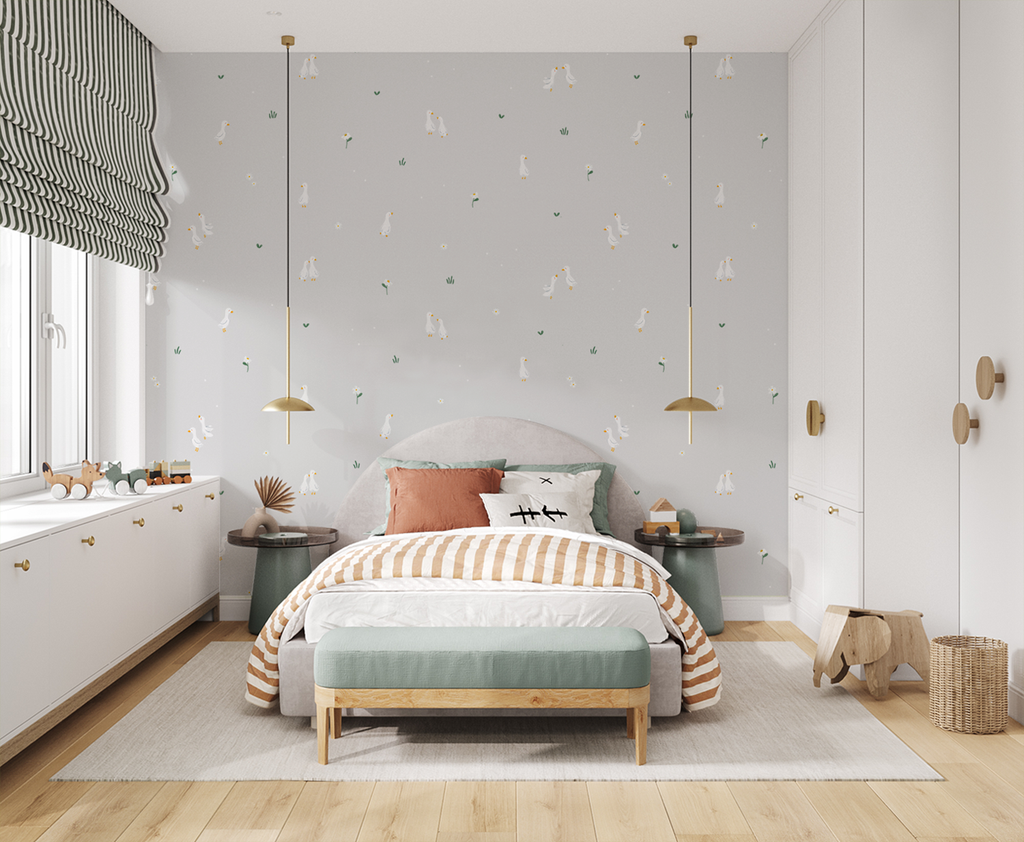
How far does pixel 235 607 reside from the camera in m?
4.48

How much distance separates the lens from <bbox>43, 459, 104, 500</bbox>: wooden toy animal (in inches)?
134

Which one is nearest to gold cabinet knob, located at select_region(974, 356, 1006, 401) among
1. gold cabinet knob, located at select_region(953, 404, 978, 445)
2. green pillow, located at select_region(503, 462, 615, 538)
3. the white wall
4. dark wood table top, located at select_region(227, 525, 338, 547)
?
the white wall

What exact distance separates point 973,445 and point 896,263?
77 cm

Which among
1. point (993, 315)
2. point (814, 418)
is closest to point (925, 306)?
point (993, 315)

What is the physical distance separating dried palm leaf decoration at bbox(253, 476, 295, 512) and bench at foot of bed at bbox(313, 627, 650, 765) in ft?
6.11

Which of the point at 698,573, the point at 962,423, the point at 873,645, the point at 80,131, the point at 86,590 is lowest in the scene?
the point at 873,645

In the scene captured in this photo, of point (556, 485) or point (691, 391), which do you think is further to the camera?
point (691, 391)

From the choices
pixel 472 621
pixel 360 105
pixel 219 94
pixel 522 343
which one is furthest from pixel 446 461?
pixel 219 94

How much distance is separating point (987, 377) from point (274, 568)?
309 centimetres

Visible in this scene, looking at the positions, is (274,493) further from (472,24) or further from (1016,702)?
(1016,702)

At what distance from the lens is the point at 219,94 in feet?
14.5

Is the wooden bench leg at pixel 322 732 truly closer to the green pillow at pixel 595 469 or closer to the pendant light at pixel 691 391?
the green pillow at pixel 595 469

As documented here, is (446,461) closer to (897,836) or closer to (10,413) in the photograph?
(10,413)

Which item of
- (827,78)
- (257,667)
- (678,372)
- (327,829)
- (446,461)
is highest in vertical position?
(827,78)
